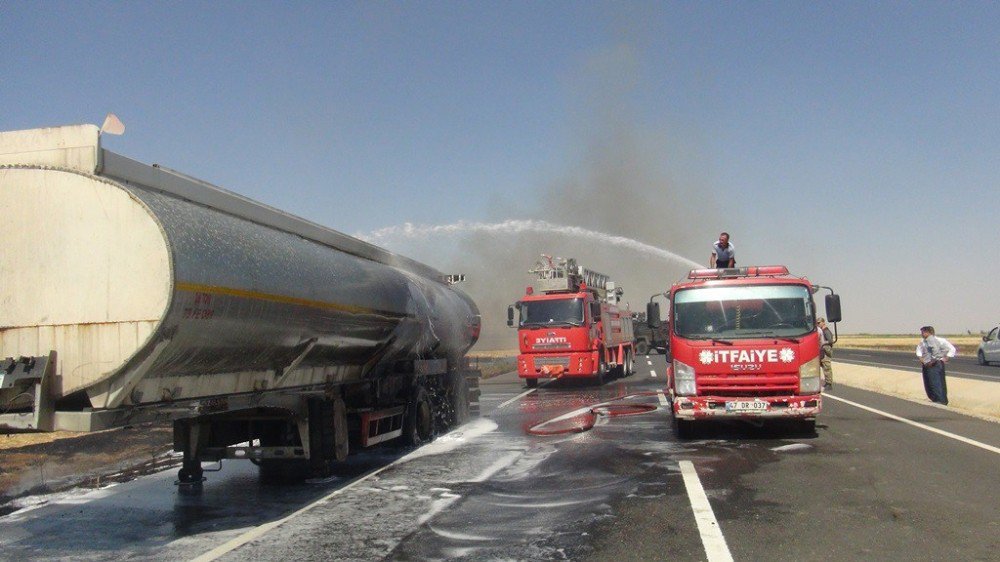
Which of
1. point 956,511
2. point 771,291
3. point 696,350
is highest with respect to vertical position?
point 771,291

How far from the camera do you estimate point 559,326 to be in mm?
24125

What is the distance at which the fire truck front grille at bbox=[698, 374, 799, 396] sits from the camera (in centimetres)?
1173

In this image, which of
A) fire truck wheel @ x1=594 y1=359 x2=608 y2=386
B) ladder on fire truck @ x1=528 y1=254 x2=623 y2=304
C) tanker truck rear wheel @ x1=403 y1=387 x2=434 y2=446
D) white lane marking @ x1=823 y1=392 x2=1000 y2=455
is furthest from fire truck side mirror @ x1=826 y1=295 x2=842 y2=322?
ladder on fire truck @ x1=528 y1=254 x2=623 y2=304

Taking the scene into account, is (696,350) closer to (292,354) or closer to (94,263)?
(292,354)

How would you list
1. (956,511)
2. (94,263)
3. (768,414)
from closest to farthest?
(94,263) < (956,511) < (768,414)

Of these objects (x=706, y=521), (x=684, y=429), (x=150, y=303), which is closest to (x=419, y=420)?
(x=684, y=429)

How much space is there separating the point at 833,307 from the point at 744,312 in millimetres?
1535

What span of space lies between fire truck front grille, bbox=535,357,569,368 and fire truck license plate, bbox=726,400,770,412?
1228 cm

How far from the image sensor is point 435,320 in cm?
1360

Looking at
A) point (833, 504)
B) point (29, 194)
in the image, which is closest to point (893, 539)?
point (833, 504)

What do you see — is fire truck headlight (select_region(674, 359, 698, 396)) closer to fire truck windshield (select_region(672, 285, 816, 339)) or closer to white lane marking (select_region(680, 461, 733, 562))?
fire truck windshield (select_region(672, 285, 816, 339))

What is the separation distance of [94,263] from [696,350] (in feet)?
27.8

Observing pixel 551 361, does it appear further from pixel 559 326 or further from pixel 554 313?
pixel 554 313

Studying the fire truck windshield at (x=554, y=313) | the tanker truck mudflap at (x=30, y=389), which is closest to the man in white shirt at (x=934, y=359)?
the fire truck windshield at (x=554, y=313)
